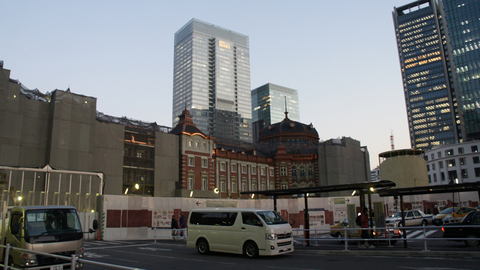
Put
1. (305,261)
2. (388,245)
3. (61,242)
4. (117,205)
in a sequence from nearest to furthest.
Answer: (61,242), (305,261), (388,245), (117,205)

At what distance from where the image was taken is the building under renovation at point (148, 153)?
37.1 meters

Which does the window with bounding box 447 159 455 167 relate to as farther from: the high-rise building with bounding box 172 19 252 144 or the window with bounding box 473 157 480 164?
the high-rise building with bounding box 172 19 252 144

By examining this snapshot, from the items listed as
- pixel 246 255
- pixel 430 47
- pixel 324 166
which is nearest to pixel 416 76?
pixel 430 47

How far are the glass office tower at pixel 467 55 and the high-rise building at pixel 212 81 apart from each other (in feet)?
309

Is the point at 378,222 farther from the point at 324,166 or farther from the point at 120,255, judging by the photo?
the point at 324,166

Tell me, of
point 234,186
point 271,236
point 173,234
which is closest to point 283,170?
point 234,186

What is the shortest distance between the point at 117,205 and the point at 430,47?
Answer: 533 ft

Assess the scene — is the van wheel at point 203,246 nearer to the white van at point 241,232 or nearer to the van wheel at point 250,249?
the white van at point 241,232

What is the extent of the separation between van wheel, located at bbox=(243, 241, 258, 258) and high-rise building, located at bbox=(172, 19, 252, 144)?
155653 mm

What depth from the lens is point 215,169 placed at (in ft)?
201

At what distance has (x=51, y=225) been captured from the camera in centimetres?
1196

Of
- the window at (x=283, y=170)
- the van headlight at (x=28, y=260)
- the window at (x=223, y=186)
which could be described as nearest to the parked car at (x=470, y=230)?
the van headlight at (x=28, y=260)

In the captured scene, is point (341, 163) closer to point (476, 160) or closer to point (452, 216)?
point (452, 216)

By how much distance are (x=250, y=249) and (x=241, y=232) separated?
821mm
